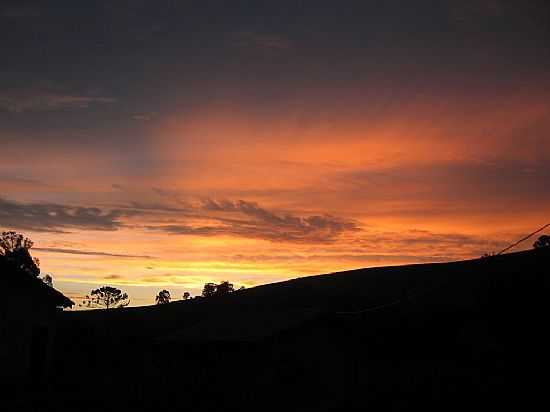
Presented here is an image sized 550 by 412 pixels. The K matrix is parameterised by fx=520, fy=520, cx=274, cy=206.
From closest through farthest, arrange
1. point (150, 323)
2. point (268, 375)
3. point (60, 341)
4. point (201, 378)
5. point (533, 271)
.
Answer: point (268, 375), point (201, 378), point (533, 271), point (60, 341), point (150, 323)

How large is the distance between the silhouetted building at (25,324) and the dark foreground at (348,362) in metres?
1.08

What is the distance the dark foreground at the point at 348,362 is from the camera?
17.7m

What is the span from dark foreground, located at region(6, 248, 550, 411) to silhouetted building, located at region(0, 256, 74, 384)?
3.55 feet

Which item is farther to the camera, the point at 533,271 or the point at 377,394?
the point at 533,271

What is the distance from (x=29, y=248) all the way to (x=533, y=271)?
85.3 metres

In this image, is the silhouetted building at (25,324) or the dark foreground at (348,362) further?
the silhouetted building at (25,324)

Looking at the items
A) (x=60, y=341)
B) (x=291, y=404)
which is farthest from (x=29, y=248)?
(x=291, y=404)

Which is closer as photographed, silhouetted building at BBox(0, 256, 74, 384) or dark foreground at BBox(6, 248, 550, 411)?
dark foreground at BBox(6, 248, 550, 411)

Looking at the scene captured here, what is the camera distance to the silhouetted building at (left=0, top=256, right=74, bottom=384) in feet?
65.9

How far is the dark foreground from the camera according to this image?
17703 mm

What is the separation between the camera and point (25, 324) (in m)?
21.0

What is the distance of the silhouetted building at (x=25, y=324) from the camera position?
20094 mm

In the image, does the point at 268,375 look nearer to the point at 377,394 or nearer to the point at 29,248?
the point at 377,394

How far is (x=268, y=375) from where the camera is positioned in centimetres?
1939
